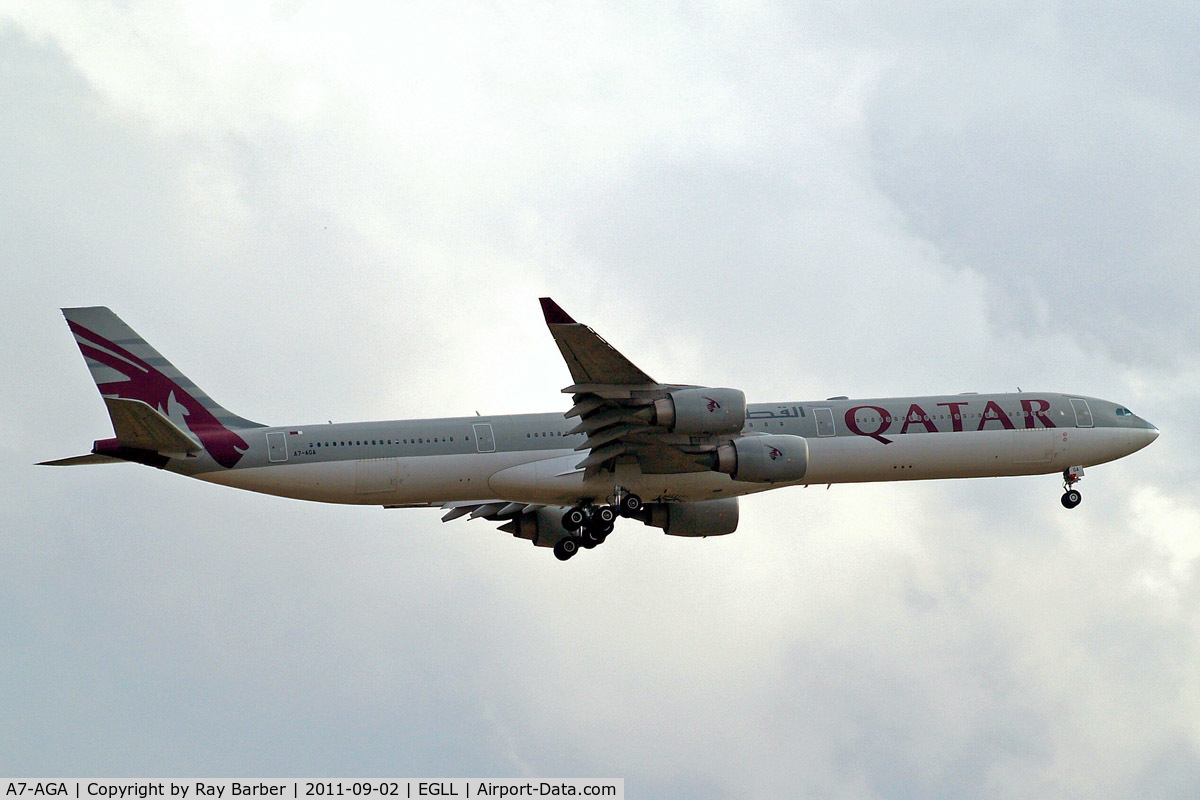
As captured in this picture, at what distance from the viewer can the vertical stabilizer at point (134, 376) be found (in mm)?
47656

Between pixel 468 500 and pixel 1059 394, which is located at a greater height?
pixel 1059 394

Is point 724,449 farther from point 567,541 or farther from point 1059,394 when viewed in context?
point 1059,394

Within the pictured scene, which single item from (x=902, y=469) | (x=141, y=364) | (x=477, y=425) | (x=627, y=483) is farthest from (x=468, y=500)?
(x=902, y=469)

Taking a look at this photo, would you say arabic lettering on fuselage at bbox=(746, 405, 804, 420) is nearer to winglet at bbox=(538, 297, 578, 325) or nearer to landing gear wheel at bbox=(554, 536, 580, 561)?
landing gear wheel at bbox=(554, 536, 580, 561)

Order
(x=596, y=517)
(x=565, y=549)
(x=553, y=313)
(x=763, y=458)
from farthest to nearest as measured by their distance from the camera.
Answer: (x=565, y=549)
(x=596, y=517)
(x=763, y=458)
(x=553, y=313)

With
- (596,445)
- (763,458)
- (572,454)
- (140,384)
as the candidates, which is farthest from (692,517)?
(140,384)

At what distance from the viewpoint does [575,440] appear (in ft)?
160

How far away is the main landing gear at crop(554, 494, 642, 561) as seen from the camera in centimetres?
4812

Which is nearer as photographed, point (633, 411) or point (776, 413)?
point (633, 411)

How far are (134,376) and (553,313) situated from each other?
17.0m

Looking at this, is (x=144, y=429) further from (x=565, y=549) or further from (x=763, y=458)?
(x=763, y=458)

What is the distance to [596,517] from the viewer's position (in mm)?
48750

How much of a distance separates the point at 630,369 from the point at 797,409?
9.69m

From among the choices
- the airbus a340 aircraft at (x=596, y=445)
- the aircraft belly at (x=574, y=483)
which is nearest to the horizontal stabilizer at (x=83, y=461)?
the airbus a340 aircraft at (x=596, y=445)
